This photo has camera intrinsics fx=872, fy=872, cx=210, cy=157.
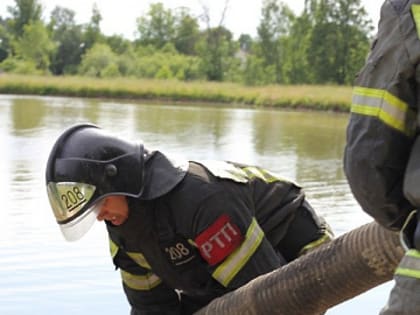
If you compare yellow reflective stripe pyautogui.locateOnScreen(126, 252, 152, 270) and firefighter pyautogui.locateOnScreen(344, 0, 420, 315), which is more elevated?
firefighter pyautogui.locateOnScreen(344, 0, 420, 315)

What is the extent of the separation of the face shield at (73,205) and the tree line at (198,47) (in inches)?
1799

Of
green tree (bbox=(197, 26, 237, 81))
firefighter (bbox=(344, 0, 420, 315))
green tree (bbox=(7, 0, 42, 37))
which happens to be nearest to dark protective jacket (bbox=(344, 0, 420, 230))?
firefighter (bbox=(344, 0, 420, 315))

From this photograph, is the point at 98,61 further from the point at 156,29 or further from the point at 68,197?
the point at 68,197

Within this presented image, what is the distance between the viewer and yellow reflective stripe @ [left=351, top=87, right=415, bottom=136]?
6.78 ft

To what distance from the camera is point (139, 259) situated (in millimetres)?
3381

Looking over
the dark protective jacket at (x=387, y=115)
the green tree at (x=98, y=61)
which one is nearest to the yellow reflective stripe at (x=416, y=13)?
the dark protective jacket at (x=387, y=115)

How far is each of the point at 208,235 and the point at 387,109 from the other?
3.56 ft

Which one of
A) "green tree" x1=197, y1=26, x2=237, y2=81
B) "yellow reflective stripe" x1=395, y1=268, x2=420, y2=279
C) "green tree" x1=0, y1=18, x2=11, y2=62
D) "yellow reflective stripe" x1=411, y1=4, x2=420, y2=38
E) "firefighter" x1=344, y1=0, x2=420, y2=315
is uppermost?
"yellow reflective stripe" x1=411, y1=4, x2=420, y2=38

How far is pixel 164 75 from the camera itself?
60875 mm

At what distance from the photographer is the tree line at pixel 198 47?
1996 inches

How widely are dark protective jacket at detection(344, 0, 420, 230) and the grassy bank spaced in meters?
33.2

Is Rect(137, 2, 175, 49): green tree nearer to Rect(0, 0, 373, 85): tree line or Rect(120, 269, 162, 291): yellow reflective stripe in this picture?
Rect(0, 0, 373, 85): tree line

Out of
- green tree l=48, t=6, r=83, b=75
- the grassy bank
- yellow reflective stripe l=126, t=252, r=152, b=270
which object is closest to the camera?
yellow reflective stripe l=126, t=252, r=152, b=270

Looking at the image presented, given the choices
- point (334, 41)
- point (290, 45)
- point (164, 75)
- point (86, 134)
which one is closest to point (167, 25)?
point (164, 75)
